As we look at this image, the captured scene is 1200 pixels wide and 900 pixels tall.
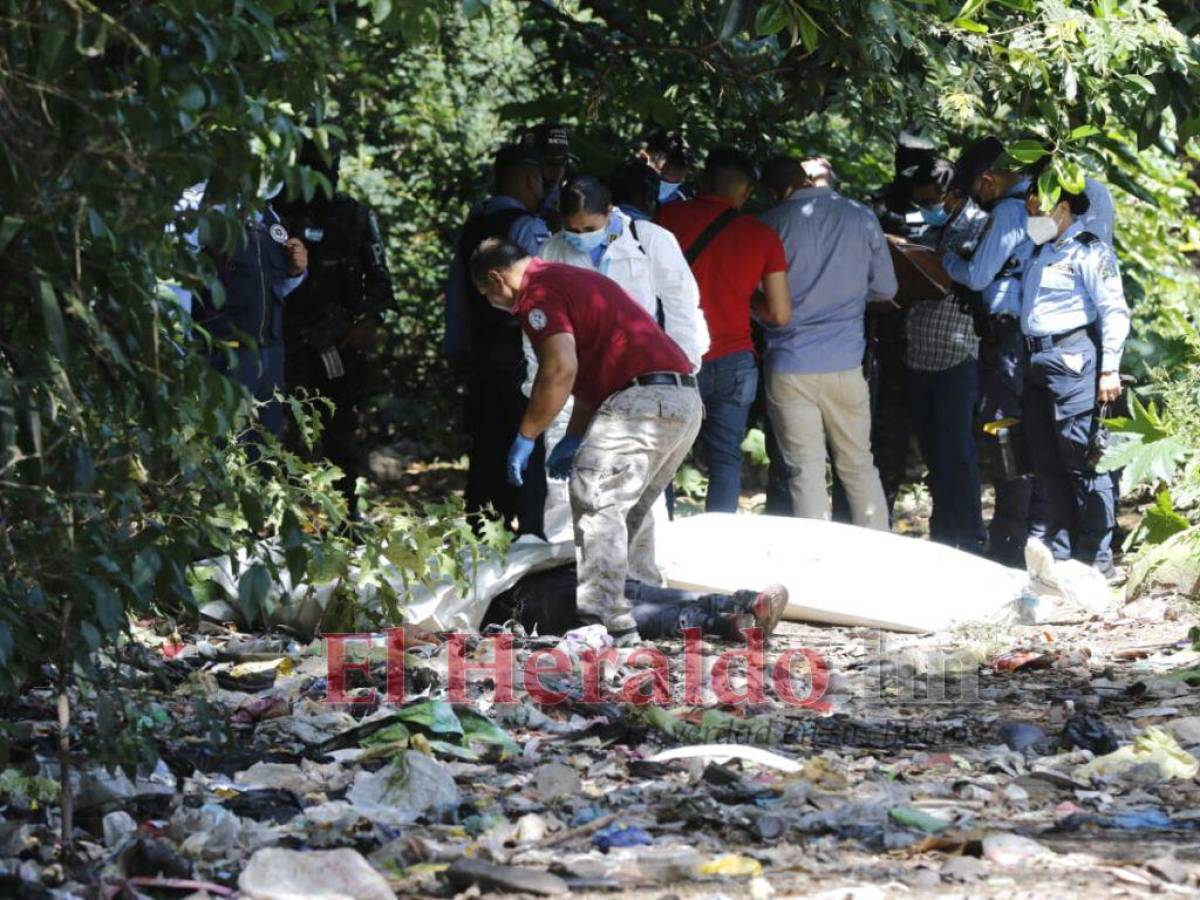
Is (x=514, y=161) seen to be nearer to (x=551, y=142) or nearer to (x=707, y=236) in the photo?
(x=551, y=142)

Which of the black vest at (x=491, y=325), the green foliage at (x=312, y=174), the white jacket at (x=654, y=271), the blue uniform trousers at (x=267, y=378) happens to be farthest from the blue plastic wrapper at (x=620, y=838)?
the black vest at (x=491, y=325)

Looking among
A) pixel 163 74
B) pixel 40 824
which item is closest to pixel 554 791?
pixel 40 824

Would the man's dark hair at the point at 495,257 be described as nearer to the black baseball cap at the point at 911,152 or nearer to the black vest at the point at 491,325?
the black vest at the point at 491,325

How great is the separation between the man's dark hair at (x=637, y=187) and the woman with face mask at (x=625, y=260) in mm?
389

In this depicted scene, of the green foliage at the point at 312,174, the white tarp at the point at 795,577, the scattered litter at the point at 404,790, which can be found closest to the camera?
the green foliage at the point at 312,174

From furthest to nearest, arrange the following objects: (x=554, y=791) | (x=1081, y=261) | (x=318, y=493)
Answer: (x=1081, y=261)
(x=318, y=493)
(x=554, y=791)

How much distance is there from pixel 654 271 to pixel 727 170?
0.83 m

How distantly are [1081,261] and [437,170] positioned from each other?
423 cm

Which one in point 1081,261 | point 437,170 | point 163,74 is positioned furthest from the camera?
point 437,170

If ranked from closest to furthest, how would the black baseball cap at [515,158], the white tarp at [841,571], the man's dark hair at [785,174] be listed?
the white tarp at [841,571], the black baseball cap at [515,158], the man's dark hair at [785,174]

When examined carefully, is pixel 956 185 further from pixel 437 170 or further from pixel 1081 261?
pixel 437 170

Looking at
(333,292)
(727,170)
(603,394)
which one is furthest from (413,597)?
(727,170)

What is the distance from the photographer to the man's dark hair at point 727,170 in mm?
8109

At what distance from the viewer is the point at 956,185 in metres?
8.57
